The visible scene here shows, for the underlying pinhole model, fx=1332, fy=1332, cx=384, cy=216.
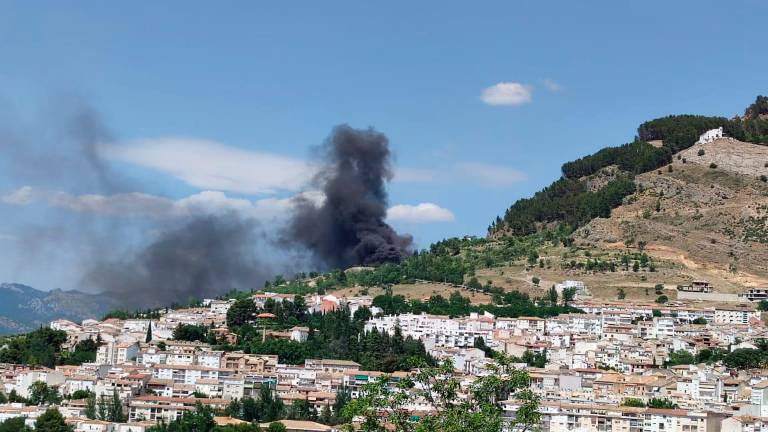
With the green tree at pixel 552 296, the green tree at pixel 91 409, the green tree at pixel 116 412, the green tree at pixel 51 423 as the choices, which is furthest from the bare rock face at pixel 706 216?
the green tree at pixel 51 423

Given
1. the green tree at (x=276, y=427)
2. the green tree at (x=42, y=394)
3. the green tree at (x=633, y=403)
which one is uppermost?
the green tree at (x=633, y=403)

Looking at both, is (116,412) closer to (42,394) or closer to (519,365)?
(42,394)

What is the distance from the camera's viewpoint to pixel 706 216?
84938mm

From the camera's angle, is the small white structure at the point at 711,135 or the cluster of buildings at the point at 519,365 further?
the small white structure at the point at 711,135

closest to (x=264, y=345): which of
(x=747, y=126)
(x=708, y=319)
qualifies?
(x=708, y=319)

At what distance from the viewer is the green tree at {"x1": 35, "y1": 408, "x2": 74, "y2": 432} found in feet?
139

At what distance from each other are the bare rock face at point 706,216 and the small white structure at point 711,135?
84cm

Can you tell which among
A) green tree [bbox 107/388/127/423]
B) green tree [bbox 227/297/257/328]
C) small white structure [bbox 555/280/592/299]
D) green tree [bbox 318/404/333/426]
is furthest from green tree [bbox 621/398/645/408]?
small white structure [bbox 555/280/592/299]

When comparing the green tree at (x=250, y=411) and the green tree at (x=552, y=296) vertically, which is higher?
the green tree at (x=552, y=296)

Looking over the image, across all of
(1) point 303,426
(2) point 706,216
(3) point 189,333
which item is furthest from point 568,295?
(1) point 303,426

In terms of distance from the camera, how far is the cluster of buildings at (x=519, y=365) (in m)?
47.0

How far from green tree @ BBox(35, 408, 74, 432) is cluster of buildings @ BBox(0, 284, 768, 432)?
0.74m

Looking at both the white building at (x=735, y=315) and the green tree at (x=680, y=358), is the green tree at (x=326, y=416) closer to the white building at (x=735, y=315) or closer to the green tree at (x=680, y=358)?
the green tree at (x=680, y=358)

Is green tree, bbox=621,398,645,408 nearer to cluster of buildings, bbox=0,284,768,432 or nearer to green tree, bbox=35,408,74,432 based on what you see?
cluster of buildings, bbox=0,284,768,432
